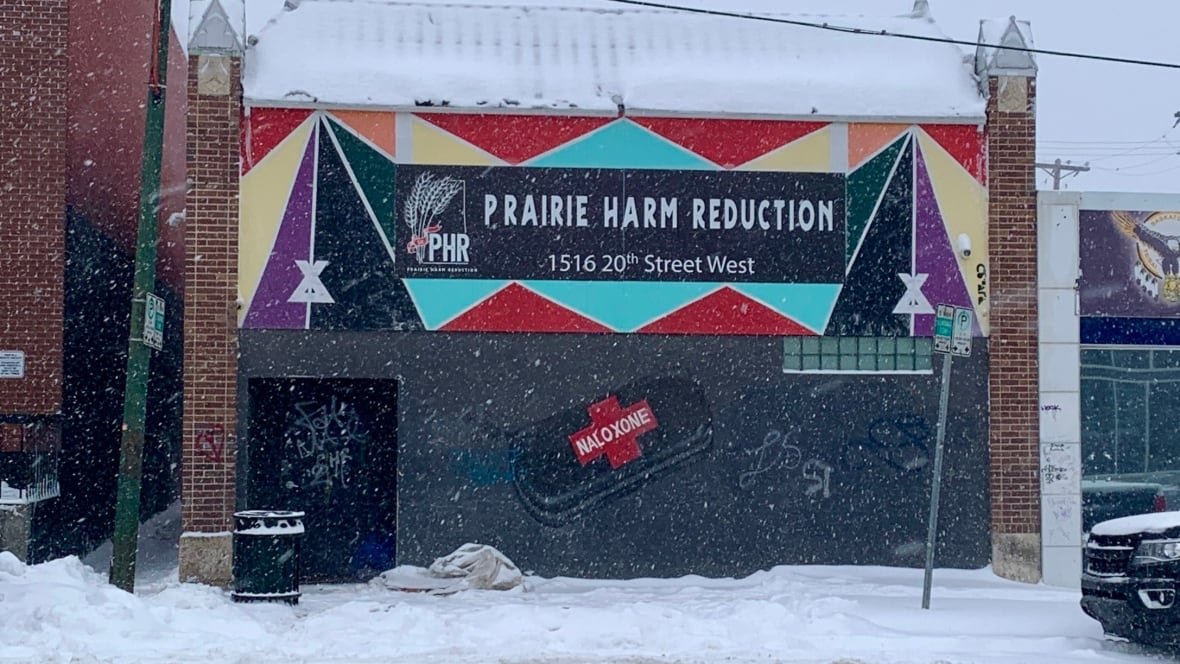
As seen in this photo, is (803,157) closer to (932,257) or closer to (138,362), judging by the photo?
(932,257)

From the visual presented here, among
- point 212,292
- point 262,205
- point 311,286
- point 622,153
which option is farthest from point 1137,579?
point 212,292

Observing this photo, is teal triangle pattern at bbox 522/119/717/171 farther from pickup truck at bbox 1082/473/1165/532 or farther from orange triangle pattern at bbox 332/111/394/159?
pickup truck at bbox 1082/473/1165/532

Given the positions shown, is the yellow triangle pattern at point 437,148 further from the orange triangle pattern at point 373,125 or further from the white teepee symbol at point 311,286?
the white teepee symbol at point 311,286

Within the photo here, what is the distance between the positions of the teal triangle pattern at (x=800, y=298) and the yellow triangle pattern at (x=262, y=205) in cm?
505

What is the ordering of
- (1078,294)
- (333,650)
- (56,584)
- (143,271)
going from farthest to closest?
(1078,294)
(143,271)
(56,584)
(333,650)

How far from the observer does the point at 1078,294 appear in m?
15.7

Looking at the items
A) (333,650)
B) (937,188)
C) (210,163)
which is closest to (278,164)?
(210,163)

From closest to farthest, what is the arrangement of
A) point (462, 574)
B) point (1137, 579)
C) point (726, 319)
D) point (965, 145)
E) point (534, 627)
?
point (1137, 579)
point (534, 627)
point (462, 574)
point (726, 319)
point (965, 145)

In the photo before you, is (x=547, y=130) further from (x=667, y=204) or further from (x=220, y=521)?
(x=220, y=521)

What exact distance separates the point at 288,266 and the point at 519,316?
2582 mm

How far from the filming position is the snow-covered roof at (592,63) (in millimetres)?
15172

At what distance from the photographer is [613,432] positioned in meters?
15.3

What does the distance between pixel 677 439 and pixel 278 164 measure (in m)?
5.36

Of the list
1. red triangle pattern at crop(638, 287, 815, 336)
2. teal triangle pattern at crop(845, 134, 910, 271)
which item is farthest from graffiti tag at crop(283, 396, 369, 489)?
teal triangle pattern at crop(845, 134, 910, 271)
